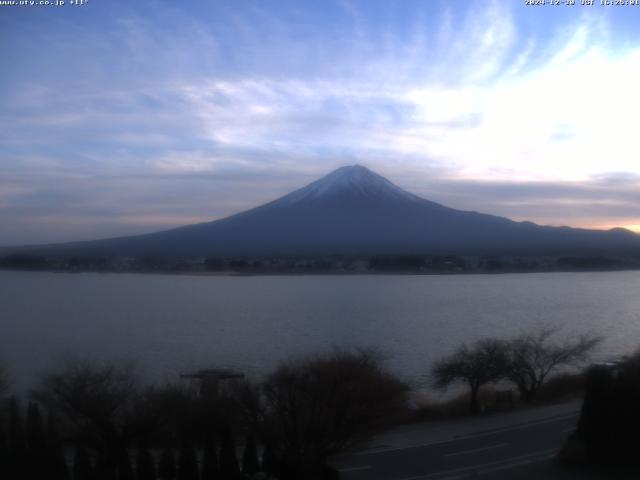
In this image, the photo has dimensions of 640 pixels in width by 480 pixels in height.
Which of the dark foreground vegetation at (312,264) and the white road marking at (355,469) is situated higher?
the dark foreground vegetation at (312,264)

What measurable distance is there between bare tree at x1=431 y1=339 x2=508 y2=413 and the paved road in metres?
2.24

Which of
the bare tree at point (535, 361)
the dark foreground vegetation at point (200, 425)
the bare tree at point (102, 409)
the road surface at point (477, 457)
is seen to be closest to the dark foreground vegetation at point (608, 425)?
the dark foreground vegetation at point (200, 425)

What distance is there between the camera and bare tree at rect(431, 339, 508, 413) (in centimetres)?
998

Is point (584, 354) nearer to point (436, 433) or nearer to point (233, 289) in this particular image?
point (436, 433)

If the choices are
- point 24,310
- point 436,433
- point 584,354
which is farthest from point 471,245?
point 436,433

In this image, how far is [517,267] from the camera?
4400cm

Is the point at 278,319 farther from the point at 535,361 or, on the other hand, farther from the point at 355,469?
Answer: the point at 355,469

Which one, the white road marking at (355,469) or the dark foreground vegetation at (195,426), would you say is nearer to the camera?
the dark foreground vegetation at (195,426)

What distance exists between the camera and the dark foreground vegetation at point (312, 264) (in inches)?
1673

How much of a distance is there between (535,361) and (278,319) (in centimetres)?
918

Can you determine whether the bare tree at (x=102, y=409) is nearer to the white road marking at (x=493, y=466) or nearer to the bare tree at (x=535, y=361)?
the white road marking at (x=493, y=466)

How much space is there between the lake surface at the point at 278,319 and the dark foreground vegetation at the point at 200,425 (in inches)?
149

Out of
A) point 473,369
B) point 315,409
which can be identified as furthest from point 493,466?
point 473,369

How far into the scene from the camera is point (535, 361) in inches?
432
